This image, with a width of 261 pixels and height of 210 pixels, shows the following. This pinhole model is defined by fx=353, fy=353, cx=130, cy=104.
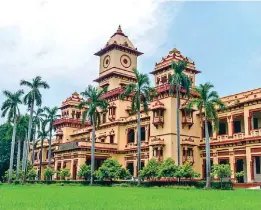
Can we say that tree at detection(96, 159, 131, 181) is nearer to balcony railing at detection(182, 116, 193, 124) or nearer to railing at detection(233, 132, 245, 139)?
balcony railing at detection(182, 116, 193, 124)

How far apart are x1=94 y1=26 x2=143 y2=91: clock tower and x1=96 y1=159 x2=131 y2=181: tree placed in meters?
18.7

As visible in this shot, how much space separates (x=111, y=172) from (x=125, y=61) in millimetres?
24640

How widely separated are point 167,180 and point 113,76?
972 inches

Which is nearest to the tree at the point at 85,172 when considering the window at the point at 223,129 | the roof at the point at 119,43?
the window at the point at 223,129

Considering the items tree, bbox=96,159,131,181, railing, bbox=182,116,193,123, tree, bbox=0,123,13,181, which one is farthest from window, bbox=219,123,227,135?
tree, bbox=0,123,13,181

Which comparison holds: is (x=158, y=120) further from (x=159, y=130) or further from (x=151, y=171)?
(x=151, y=171)

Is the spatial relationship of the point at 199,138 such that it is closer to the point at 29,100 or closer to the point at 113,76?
the point at 113,76

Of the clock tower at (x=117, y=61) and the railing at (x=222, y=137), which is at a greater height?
the clock tower at (x=117, y=61)

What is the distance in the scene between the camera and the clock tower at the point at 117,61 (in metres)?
59.5

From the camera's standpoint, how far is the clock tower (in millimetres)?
59500

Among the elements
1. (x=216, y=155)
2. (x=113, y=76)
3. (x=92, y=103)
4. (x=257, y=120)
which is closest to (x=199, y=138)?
(x=216, y=155)

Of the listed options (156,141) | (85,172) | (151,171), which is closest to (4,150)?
(85,172)

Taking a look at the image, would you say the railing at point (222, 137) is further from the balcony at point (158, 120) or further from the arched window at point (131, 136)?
the arched window at point (131, 136)

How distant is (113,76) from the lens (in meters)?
59.2
